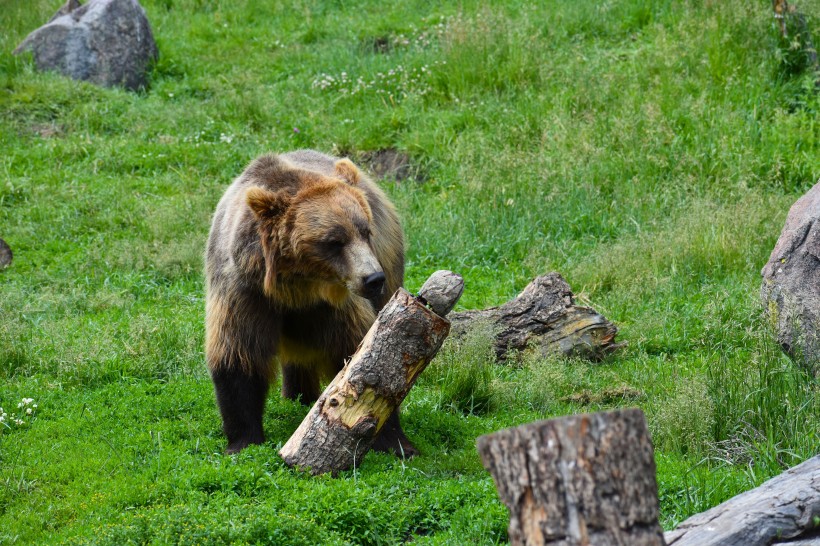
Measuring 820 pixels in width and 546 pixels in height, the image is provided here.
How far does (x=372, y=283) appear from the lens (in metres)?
5.13

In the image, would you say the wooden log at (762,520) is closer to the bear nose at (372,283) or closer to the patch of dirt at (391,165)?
the bear nose at (372,283)

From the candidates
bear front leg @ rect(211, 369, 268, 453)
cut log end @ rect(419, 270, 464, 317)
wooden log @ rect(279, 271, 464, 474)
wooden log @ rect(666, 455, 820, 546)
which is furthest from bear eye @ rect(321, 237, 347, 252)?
wooden log @ rect(666, 455, 820, 546)

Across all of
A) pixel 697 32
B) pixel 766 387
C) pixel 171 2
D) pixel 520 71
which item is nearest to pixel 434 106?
pixel 520 71

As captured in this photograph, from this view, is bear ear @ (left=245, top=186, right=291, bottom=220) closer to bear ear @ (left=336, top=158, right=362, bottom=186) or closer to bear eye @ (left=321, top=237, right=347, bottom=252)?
bear eye @ (left=321, top=237, right=347, bottom=252)

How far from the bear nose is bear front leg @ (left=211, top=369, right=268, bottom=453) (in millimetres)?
929

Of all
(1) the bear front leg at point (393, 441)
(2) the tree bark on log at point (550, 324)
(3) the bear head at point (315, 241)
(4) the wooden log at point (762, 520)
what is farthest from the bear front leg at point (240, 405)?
(4) the wooden log at point (762, 520)

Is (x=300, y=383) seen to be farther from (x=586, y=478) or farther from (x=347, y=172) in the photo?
(x=586, y=478)

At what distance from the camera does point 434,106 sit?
1230 cm

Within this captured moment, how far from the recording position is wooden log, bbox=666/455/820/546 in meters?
3.54

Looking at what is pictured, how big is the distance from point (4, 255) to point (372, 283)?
564 centimetres

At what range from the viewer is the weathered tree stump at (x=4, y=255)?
9258 millimetres

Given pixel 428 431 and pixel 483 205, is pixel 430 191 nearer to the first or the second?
pixel 483 205

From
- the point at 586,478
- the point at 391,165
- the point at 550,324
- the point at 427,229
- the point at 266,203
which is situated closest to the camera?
the point at 586,478

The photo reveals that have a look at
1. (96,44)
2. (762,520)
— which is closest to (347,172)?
(762,520)
